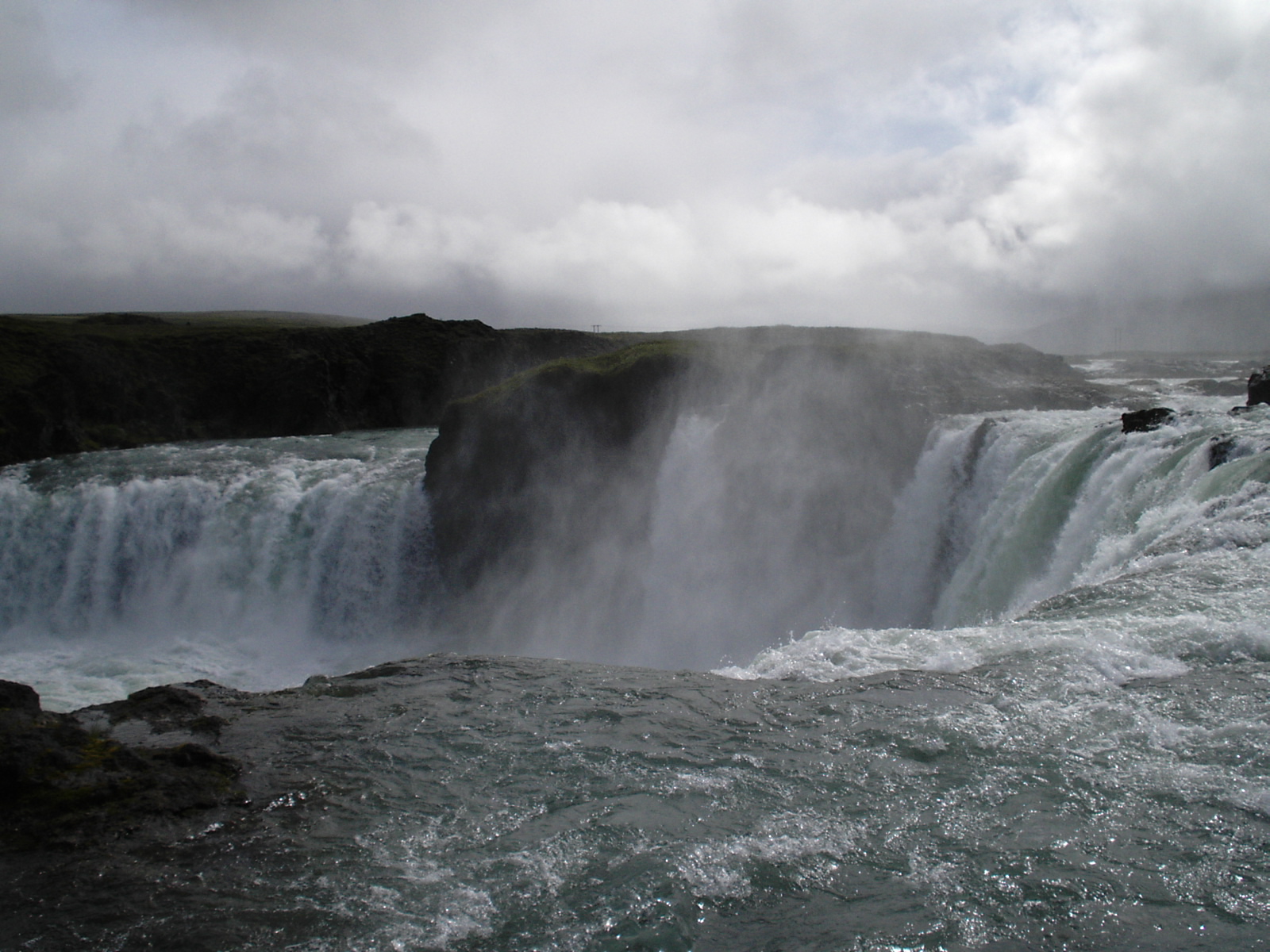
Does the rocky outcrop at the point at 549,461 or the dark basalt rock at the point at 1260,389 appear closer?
the dark basalt rock at the point at 1260,389

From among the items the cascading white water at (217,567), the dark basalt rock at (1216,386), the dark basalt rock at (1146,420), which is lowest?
the cascading white water at (217,567)

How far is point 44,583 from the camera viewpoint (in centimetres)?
2336

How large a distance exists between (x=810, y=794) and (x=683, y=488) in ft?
52.0

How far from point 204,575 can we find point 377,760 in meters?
19.4

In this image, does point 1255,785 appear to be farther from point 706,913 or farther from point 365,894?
point 365,894

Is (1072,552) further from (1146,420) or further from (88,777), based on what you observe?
(88,777)

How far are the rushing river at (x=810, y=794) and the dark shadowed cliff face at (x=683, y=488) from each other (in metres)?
7.16

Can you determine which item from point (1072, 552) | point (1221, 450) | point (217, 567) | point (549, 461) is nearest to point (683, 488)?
point (549, 461)

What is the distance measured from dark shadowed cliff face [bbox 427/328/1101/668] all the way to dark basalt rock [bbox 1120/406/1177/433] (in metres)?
5.35

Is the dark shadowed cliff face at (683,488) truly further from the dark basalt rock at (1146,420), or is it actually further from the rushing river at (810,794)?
the rushing river at (810,794)

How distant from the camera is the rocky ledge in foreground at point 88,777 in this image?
17.3 feet

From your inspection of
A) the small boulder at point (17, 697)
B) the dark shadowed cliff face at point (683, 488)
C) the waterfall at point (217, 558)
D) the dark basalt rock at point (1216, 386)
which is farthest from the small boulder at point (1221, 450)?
the waterfall at point (217, 558)

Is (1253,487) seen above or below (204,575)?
above

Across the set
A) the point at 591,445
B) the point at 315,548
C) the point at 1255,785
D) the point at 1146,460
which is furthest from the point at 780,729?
the point at 315,548
